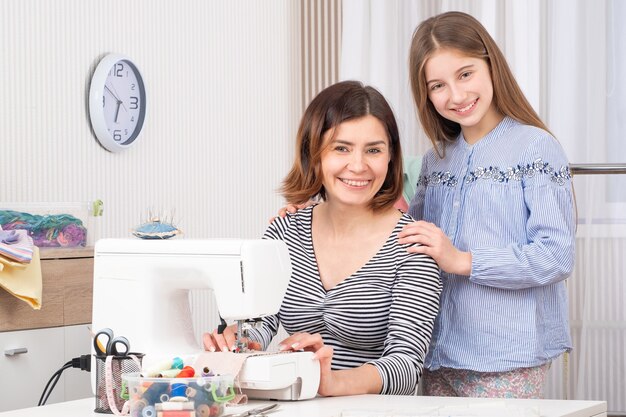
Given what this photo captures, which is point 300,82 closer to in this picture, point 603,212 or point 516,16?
point 516,16

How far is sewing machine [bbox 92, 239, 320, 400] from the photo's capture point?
1556 millimetres

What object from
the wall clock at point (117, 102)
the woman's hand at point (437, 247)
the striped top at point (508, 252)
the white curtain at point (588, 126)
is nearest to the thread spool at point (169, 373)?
the woman's hand at point (437, 247)

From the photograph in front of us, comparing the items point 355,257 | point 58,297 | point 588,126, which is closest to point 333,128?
point 355,257

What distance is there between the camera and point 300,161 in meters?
1.95

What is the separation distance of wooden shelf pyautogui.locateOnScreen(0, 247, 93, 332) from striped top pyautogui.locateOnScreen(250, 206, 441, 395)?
97cm

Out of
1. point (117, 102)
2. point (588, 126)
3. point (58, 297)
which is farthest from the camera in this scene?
point (588, 126)

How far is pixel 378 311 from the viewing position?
184 cm

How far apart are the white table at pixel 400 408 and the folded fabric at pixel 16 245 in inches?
37.0

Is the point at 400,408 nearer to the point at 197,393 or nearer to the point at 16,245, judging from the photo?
the point at 197,393

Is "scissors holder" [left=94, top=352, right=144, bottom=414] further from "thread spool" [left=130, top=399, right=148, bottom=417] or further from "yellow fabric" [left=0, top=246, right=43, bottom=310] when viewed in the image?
"yellow fabric" [left=0, top=246, right=43, bottom=310]

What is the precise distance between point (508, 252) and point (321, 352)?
467 mm

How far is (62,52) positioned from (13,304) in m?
1.10

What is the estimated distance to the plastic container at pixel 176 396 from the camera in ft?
4.52

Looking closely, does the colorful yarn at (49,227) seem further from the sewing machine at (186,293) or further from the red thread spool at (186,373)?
the red thread spool at (186,373)
